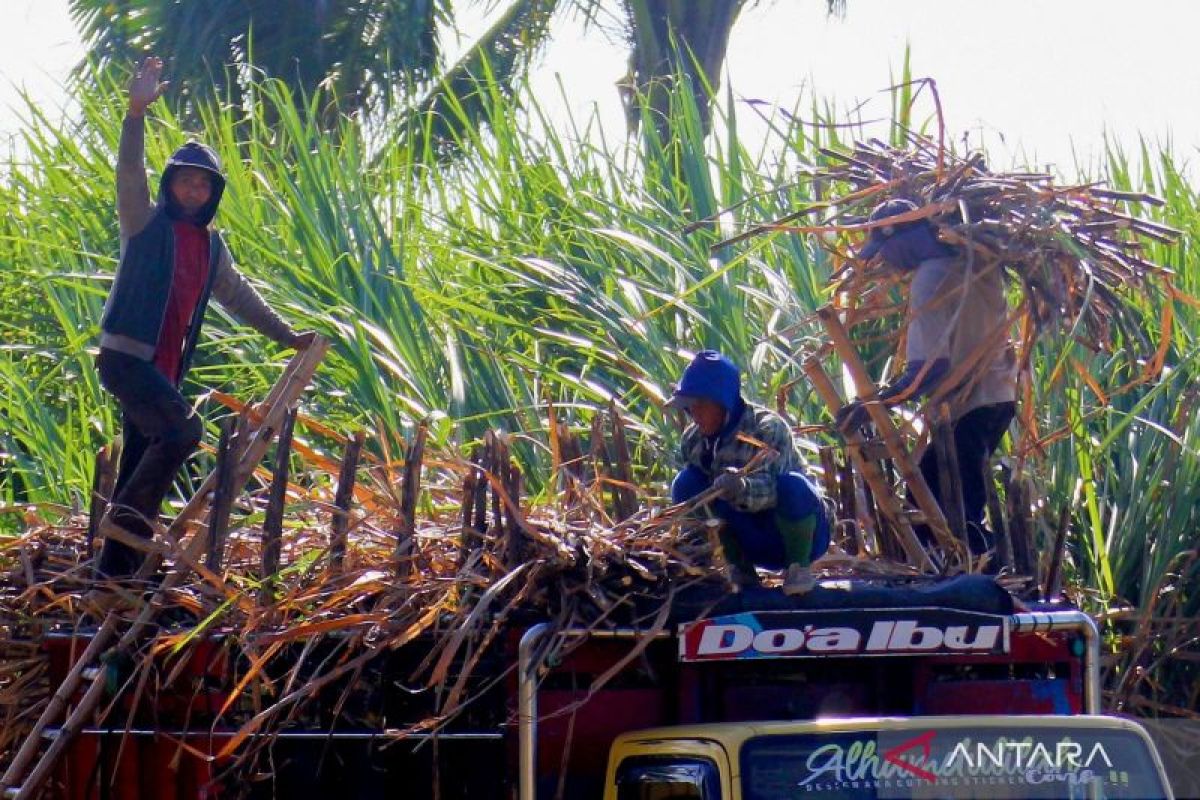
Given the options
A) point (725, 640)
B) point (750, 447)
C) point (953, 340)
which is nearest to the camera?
point (725, 640)

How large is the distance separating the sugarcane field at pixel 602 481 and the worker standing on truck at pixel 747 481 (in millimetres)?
13

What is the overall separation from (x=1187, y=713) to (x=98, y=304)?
6081 millimetres

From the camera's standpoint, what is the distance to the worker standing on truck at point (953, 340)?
5.82 meters

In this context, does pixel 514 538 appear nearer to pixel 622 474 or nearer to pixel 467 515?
pixel 467 515

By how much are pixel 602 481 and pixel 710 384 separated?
0.82 meters

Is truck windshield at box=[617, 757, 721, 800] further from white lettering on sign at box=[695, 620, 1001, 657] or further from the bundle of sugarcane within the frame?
the bundle of sugarcane

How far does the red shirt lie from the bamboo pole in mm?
2143

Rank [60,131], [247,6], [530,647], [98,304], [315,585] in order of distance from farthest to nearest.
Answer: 1. [247,6]
2. [60,131]
3. [98,304]
4. [315,585]
5. [530,647]

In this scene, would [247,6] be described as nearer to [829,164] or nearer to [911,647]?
[829,164]

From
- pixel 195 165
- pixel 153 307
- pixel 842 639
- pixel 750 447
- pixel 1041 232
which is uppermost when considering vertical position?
pixel 195 165

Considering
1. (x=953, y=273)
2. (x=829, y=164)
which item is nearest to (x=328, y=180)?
(x=829, y=164)

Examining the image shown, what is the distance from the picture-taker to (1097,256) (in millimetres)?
5852

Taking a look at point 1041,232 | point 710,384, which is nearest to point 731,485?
point 710,384

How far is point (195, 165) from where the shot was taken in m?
5.71
